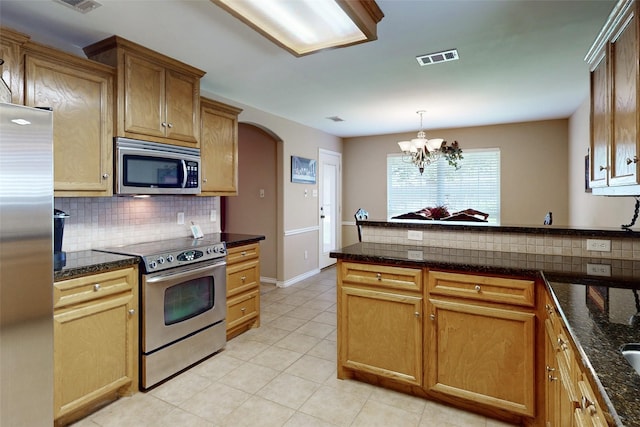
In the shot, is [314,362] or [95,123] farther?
[314,362]

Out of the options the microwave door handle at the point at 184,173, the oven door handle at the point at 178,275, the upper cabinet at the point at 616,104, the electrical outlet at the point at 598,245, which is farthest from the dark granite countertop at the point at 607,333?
the microwave door handle at the point at 184,173

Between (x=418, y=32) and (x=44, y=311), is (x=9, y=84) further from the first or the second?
(x=418, y=32)

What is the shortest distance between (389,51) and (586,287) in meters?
2.16

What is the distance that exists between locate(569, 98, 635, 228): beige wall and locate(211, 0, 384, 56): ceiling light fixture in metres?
2.78

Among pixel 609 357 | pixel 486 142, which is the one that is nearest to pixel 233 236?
pixel 609 357

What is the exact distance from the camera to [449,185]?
240 inches

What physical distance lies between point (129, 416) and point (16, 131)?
1749 millimetres

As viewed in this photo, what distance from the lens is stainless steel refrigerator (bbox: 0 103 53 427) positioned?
5.06 feet

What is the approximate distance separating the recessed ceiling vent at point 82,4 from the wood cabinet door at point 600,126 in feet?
9.45

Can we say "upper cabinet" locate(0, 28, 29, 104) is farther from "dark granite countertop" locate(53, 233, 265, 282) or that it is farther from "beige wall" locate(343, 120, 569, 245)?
"beige wall" locate(343, 120, 569, 245)

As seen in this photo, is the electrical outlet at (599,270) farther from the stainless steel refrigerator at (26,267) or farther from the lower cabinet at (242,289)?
the stainless steel refrigerator at (26,267)

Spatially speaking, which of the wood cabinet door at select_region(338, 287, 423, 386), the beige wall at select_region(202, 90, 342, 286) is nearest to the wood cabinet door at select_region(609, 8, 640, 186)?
the wood cabinet door at select_region(338, 287, 423, 386)

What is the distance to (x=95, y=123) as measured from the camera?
2.40 metres

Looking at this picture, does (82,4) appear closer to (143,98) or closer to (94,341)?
(143,98)
